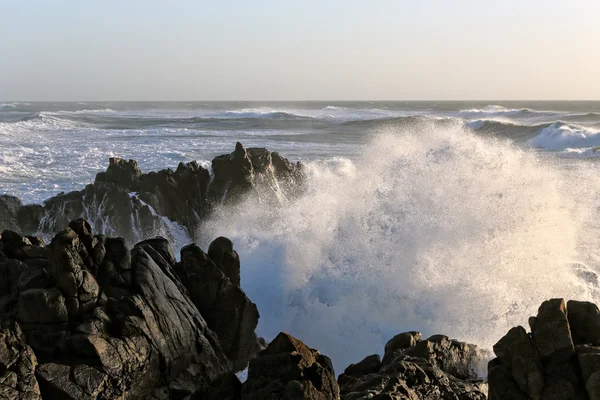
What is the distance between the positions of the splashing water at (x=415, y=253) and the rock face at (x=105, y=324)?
2997 millimetres

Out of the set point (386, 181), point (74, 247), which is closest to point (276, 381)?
point (74, 247)

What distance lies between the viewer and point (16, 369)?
713 centimetres

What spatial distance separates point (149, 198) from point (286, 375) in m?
11.6

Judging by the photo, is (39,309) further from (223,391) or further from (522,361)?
(522,361)

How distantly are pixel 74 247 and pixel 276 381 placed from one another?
122 inches

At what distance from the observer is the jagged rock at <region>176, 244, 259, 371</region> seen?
10.3m

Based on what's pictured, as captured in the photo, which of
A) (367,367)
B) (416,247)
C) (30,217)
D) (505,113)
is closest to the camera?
(367,367)

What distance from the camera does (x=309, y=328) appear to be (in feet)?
42.0

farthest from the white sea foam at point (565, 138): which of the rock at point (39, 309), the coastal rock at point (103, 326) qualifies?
the rock at point (39, 309)

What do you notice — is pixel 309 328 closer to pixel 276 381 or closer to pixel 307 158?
pixel 276 381

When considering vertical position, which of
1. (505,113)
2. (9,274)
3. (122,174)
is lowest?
(505,113)

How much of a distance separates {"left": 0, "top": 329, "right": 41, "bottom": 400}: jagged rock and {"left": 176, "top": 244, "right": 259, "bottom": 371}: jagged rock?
3226mm

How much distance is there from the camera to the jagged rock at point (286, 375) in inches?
290

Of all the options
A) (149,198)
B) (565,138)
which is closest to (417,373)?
(149,198)
